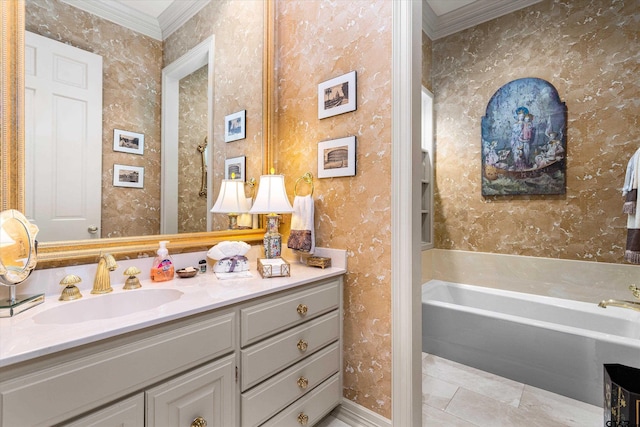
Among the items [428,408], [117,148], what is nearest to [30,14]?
[117,148]

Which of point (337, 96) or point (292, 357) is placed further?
point (337, 96)

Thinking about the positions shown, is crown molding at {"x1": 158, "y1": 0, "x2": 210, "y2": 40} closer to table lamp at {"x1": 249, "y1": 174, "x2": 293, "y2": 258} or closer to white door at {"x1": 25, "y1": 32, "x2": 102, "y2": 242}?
white door at {"x1": 25, "y1": 32, "x2": 102, "y2": 242}

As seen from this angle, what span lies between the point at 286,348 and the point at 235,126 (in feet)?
4.40

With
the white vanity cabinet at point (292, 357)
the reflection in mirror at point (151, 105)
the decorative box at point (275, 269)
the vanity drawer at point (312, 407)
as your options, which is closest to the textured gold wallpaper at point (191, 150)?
the reflection in mirror at point (151, 105)

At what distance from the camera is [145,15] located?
145cm

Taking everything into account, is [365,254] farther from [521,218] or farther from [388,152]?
[521,218]

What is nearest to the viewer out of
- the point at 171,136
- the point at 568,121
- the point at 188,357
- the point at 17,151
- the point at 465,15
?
the point at 188,357

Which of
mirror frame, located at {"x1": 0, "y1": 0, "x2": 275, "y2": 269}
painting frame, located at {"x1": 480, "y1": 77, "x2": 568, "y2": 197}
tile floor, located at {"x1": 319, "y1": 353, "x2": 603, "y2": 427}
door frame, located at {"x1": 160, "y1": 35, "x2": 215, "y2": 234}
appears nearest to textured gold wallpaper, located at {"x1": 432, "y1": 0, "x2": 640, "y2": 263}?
painting frame, located at {"x1": 480, "y1": 77, "x2": 568, "y2": 197}

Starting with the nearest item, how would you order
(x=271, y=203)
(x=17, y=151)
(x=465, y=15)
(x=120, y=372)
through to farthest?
1. (x=120, y=372)
2. (x=17, y=151)
3. (x=271, y=203)
4. (x=465, y=15)

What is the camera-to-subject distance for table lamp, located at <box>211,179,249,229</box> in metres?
1.79

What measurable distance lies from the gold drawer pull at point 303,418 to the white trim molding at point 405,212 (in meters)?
0.44

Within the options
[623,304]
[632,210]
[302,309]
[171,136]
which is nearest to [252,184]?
[171,136]

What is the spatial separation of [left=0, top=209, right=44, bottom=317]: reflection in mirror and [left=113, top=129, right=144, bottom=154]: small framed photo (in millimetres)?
476

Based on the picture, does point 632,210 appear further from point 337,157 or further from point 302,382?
point 302,382
